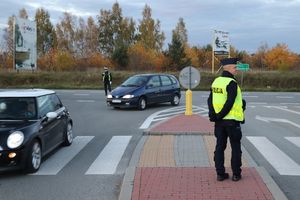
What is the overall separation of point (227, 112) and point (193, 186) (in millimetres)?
1170

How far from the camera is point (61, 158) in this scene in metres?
9.73

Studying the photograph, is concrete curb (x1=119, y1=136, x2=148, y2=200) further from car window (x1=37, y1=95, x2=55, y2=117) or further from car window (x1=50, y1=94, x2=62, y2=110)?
car window (x1=50, y1=94, x2=62, y2=110)

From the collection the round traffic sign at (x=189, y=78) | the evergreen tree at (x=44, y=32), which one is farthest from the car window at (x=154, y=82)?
the evergreen tree at (x=44, y=32)

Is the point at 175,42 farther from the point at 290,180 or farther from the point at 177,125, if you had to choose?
the point at 290,180

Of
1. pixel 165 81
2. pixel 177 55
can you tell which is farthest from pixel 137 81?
pixel 177 55

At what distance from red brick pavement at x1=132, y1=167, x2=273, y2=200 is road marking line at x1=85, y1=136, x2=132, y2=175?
3.10 ft

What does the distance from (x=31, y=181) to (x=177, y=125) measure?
21.8ft

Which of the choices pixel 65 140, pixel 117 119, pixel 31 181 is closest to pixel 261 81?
pixel 117 119

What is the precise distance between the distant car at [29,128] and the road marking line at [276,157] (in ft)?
14.0

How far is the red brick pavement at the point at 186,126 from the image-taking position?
1273 cm

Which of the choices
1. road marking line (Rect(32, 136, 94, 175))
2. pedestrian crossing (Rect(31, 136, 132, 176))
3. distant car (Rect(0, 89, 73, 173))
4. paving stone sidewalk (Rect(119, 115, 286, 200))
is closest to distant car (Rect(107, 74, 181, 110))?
pedestrian crossing (Rect(31, 136, 132, 176))

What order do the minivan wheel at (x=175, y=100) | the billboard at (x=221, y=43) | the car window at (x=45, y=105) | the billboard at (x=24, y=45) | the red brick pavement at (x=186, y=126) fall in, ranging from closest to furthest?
the car window at (x=45, y=105)
the red brick pavement at (x=186, y=126)
the minivan wheel at (x=175, y=100)
the billboard at (x=24, y=45)
the billboard at (x=221, y=43)

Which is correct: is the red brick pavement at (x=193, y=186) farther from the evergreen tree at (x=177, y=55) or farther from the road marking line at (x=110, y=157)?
the evergreen tree at (x=177, y=55)

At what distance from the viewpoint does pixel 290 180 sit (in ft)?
25.8
